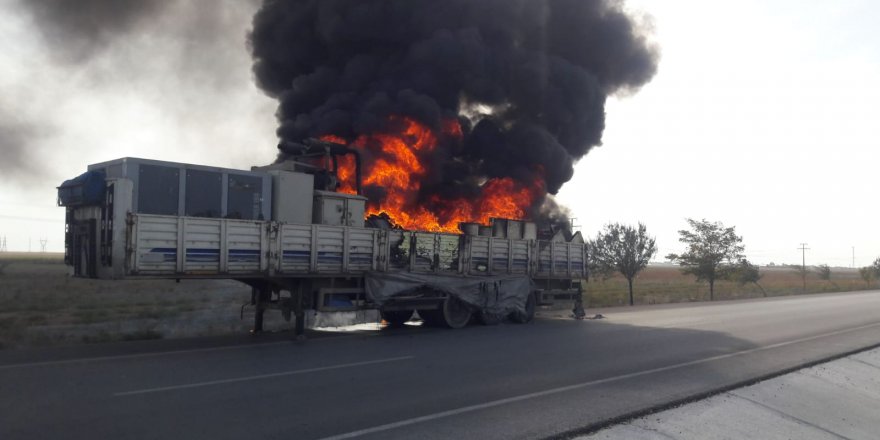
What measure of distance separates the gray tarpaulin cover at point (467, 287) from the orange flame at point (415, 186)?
4205 millimetres

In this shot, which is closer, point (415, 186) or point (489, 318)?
point (489, 318)

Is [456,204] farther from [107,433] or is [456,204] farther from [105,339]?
[107,433]

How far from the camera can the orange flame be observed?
21066 millimetres

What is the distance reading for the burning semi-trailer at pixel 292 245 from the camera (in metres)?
11.7

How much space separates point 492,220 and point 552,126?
9.56 m

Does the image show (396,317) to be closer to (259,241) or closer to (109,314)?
(259,241)

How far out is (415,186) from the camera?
22641 mm

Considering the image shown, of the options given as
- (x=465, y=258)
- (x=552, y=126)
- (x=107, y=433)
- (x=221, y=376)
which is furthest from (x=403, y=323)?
(x=552, y=126)

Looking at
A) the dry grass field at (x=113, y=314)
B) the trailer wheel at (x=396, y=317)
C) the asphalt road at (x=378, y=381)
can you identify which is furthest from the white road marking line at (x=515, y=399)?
the dry grass field at (x=113, y=314)

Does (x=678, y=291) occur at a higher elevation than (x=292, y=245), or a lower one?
lower

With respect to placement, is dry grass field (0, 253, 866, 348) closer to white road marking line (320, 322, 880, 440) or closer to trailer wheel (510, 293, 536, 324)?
trailer wheel (510, 293, 536, 324)

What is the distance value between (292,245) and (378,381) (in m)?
5.06

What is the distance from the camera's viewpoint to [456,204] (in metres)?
24.3

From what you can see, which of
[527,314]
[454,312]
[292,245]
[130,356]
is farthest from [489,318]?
[130,356]
